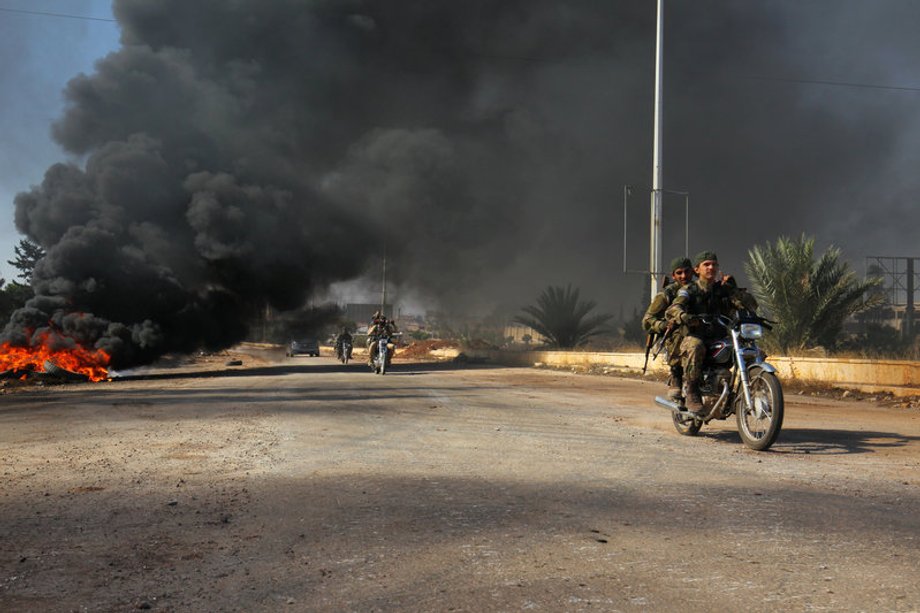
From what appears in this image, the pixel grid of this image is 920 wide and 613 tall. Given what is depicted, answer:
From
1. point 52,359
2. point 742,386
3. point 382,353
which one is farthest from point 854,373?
point 52,359

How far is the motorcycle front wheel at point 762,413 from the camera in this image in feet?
19.4

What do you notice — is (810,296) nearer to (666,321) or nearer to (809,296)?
(809,296)

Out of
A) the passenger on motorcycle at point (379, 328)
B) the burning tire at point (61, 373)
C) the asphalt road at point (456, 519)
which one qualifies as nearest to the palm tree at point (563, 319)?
the passenger on motorcycle at point (379, 328)

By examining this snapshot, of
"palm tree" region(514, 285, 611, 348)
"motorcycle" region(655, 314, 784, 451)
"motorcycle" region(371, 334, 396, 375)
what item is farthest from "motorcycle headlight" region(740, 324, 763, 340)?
"palm tree" region(514, 285, 611, 348)

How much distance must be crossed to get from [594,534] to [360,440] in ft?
12.0

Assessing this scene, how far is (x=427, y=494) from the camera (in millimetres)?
4457

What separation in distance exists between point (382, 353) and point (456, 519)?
16.3 meters

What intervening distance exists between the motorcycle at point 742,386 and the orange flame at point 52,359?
1762 cm

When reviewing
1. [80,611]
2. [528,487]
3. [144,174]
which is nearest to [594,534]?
[528,487]

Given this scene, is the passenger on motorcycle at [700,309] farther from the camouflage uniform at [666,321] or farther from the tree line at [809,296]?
the tree line at [809,296]

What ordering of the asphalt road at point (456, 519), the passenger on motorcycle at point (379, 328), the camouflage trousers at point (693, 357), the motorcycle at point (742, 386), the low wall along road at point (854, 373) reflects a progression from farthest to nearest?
1. the passenger on motorcycle at point (379, 328)
2. the low wall along road at point (854, 373)
3. the camouflage trousers at point (693, 357)
4. the motorcycle at point (742, 386)
5. the asphalt road at point (456, 519)

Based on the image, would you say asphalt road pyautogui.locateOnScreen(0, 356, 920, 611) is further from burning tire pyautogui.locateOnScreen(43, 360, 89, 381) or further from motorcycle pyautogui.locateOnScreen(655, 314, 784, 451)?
burning tire pyautogui.locateOnScreen(43, 360, 89, 381)

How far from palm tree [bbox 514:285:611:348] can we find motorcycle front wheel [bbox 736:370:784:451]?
84.7 feet

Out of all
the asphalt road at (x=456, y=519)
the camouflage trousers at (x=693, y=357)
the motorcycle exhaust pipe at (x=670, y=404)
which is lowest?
the asphalt road at (x=456, y=519)
